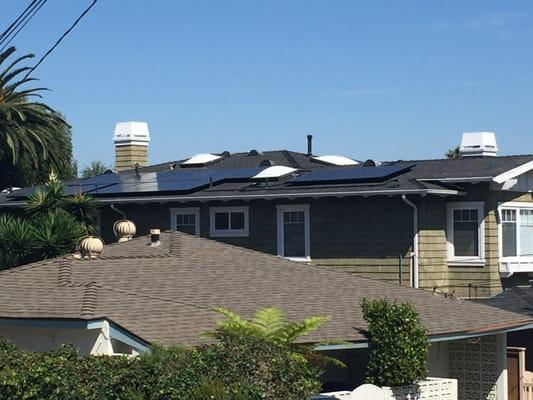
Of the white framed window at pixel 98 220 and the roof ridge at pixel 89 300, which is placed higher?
the white framed window at pixel 98 220

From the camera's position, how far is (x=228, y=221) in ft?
104

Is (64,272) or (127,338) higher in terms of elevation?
(64,272)

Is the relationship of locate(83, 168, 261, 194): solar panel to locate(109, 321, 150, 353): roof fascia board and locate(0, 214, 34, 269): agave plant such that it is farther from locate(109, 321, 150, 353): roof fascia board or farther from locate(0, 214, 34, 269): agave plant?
locate(109, 321, 150, 353): roof fascia board

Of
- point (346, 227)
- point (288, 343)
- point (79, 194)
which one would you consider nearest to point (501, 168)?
point (346, 227)

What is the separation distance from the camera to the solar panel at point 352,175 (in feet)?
97.2

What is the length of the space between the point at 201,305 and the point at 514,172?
12.8 m

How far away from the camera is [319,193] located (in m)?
29.5

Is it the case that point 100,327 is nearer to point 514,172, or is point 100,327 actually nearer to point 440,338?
point 440,338

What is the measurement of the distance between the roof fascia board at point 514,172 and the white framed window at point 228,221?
696 centimetres

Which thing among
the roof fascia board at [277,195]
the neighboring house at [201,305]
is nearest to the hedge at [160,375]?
the neighboring house at [201,305]

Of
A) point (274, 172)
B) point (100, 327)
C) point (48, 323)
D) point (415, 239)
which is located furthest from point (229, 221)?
point (100, 327)

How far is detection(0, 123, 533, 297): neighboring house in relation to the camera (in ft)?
95.5

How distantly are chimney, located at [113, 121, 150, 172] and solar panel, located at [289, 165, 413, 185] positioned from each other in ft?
31.2

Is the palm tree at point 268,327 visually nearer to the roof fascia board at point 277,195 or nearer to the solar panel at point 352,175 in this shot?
the roof fascia board at point 277,195
